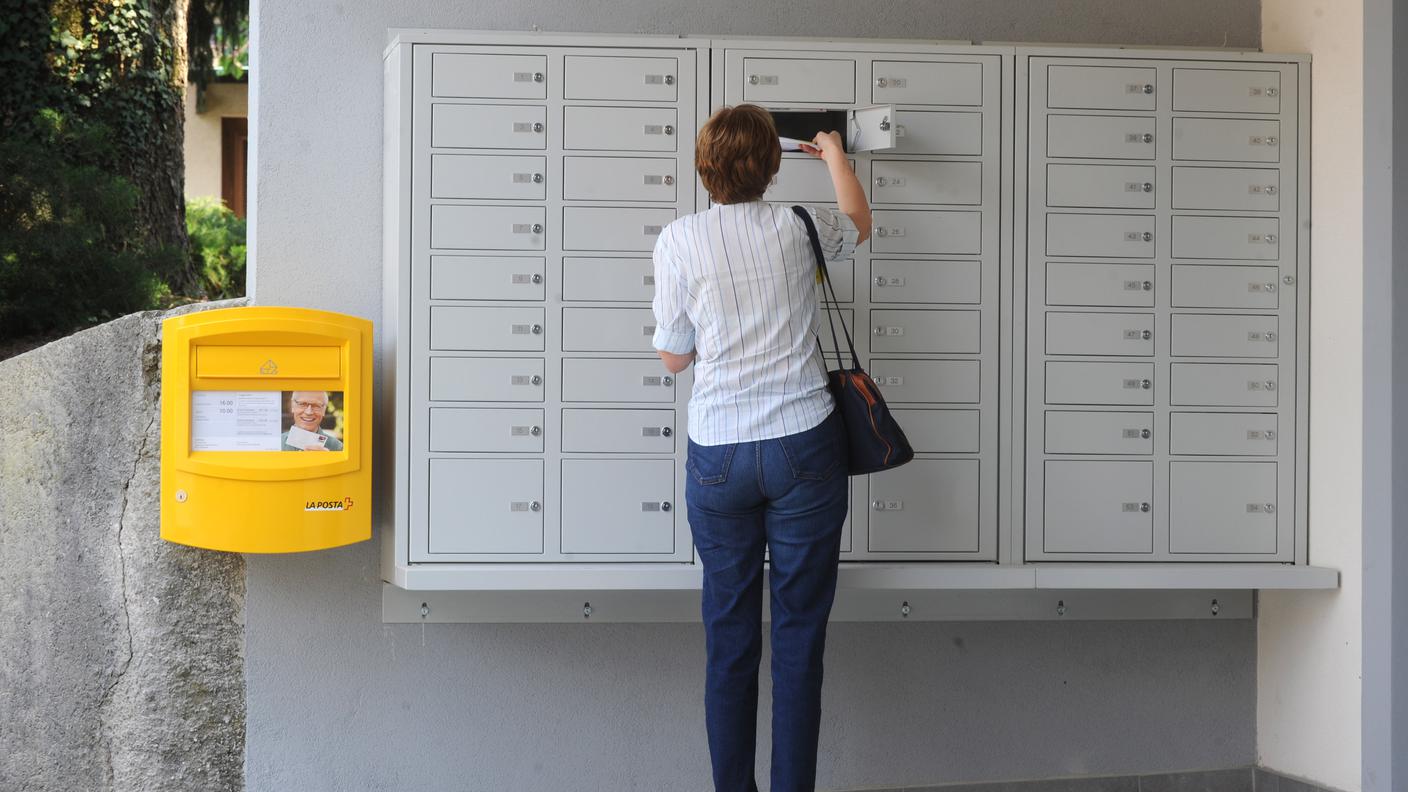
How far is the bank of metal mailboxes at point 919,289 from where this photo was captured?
3244 millimetres

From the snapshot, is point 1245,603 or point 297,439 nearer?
point 297,439

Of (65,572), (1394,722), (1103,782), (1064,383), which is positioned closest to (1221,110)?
(1064,383)

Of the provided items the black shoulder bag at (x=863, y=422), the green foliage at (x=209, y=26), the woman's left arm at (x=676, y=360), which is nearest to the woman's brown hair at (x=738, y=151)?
the black shoulder bag at (x=863, y=422)

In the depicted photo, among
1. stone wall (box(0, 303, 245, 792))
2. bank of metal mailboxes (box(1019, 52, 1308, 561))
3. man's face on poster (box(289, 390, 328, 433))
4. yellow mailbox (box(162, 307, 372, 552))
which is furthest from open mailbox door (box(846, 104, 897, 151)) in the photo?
stone wall (box(0, 303, 245, 792))

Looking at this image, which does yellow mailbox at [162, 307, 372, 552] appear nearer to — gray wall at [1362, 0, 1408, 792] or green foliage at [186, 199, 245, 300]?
gray wall at [1362, 0, 1408, 792]

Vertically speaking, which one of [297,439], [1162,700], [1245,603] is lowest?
[1162,700]

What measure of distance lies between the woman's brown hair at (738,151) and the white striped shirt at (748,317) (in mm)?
58

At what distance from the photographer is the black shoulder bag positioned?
2.78 metres

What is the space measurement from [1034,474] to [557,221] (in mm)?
1643

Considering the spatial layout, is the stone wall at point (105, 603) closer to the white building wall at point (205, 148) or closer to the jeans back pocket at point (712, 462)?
the jeans back pocket at point (712, 462)

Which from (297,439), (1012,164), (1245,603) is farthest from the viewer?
(1245,603)

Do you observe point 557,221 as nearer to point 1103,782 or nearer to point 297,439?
point 297,439

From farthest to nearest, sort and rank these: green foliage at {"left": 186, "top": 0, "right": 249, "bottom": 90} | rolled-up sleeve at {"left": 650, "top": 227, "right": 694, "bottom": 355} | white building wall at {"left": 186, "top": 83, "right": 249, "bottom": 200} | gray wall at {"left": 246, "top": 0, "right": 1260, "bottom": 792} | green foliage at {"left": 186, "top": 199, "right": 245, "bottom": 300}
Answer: white building wall at {"left": 186, "top": 83, "right": 249, "bottom": 200} < green foliage at {"left": 186, "top": 199, "right": 245, "bottom": 300} < green foliage at {"left": 186, "top": 0, "right": 249, "bottom": 90} < gray wall at {"left": 246, "top": 0, "right": 1260, "bottom": 792} < rolled-up sleeve at {"left": 650, "top": 227, "right": 694, "bottom": 355}

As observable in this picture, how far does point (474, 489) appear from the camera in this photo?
3254 millimetres
